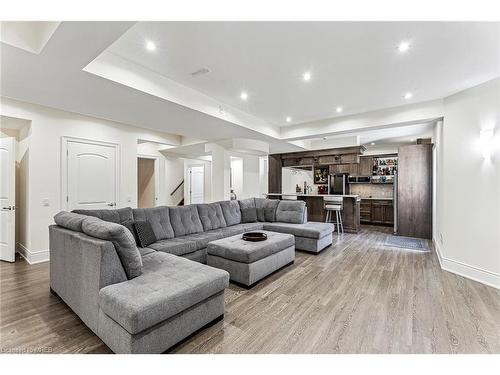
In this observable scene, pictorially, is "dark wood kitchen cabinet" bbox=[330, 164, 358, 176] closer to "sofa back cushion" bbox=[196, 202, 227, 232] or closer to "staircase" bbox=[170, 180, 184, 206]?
"sofa back cushion" bbox=[196, 202, 227, 232]

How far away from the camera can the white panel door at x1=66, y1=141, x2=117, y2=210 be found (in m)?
4.42

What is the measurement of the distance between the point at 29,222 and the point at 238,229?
137 inches

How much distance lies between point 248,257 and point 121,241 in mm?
1462

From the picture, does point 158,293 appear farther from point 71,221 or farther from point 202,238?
point 202,238

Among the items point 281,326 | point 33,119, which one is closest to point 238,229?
point 281,326

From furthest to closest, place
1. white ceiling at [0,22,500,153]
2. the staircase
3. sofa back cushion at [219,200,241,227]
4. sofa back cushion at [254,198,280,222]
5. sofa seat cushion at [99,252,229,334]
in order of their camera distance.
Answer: the staircase, sofa back cushion at [254,198,280,222], sofa back cushion at [219,200,241,227], white ceiling at [0,22,500,153], sofa seat cushion at [99,252,229,334]

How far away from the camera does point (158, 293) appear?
5.64 feet

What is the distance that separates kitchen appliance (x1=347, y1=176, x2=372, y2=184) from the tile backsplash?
0.19 metres

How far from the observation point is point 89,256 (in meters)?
1.95

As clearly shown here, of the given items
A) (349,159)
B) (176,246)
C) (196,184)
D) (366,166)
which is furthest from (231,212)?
(366,166)

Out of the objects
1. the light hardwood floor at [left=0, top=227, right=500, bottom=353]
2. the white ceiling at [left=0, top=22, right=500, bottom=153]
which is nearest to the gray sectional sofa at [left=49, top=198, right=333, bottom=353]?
the light hardwood floor at [left=0, top=227, right=500, bottom=353]

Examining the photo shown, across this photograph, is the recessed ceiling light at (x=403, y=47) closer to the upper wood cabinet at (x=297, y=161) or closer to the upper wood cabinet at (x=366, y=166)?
the upper wood cabinet at (x=297, y=161)

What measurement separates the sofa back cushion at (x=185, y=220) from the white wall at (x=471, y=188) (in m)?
3.99

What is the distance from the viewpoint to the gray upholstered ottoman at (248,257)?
2908mm
